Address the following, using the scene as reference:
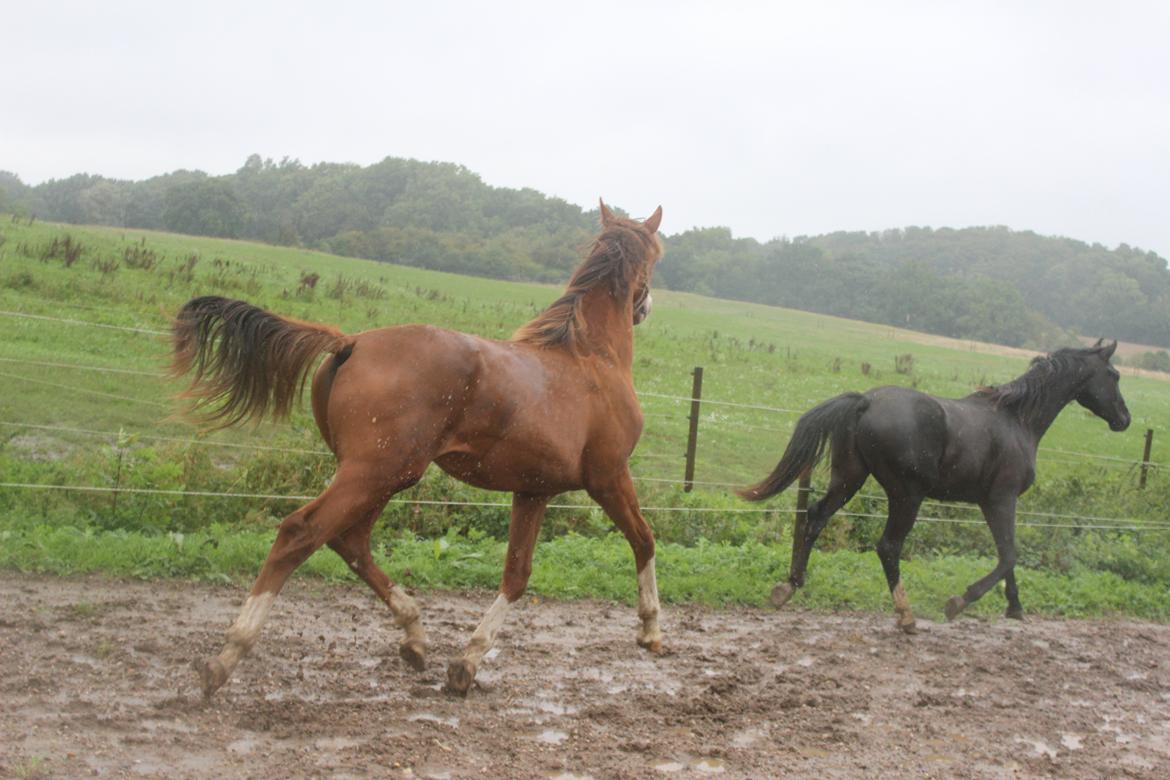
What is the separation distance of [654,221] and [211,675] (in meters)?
3.40

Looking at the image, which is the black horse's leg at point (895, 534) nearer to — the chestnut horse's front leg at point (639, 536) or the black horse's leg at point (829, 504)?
the black horse's leg at point (829, 504)

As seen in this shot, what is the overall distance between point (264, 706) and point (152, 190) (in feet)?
161

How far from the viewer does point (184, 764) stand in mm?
3195

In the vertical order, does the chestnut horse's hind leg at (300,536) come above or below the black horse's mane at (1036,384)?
below

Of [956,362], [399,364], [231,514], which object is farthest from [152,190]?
[399,364]

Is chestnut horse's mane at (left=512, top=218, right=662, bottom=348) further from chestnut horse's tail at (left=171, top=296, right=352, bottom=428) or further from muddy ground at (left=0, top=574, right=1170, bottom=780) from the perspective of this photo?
muddy ground at (left=0, top=574, right=1170, bottom=780)

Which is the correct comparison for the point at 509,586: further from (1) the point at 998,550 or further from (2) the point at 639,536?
(1) the point at 998,550

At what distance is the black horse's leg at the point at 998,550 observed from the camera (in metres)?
7.12

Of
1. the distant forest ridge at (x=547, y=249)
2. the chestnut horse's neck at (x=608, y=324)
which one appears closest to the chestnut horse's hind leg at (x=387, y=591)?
the chestnut horse's neck at (x=608, y=324)

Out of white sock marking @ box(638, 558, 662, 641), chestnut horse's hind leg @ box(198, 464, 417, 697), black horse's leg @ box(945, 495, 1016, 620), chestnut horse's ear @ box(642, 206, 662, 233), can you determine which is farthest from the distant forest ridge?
chestnut horse's hind leg @ box(198, 464, 417, 697)

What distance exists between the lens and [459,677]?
4.34 metres

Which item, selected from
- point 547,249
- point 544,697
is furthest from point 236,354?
point 547,249

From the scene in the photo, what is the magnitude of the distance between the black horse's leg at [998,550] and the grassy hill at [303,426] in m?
1.99

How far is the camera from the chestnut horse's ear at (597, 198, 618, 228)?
18.5 ft
